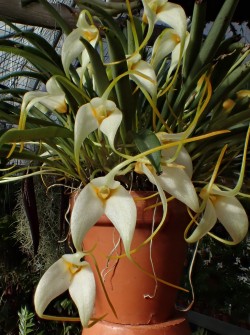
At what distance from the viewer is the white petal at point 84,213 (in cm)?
36

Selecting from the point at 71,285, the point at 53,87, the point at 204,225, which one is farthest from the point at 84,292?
the point at 53,87

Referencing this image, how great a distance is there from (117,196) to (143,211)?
8 cm

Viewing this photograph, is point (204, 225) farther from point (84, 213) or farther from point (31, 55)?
point (31, 55)

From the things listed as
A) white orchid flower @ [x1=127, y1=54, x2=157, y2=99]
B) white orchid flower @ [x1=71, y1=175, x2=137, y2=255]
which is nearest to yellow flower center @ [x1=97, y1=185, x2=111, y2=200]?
white orchid flower @ [x1=71, y1=175, x2=137, y2=255]

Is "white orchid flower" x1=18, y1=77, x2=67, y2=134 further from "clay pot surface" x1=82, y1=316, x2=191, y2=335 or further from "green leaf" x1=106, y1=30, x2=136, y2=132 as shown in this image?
"clay pot surface" x1=82, y1=316, x2=191, y2=335

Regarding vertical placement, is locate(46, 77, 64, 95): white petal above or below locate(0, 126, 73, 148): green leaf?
above

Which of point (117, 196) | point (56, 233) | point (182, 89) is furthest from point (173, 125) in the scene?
point (56, 233)

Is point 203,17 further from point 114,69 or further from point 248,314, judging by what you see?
point 248,314

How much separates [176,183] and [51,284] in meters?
0.15

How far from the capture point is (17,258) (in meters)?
1.39

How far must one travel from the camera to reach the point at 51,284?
1.28 feet

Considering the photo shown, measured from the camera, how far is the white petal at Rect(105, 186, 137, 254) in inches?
14.0

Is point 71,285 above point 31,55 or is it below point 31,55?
below

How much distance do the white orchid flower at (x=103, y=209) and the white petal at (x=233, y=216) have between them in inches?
3.8
